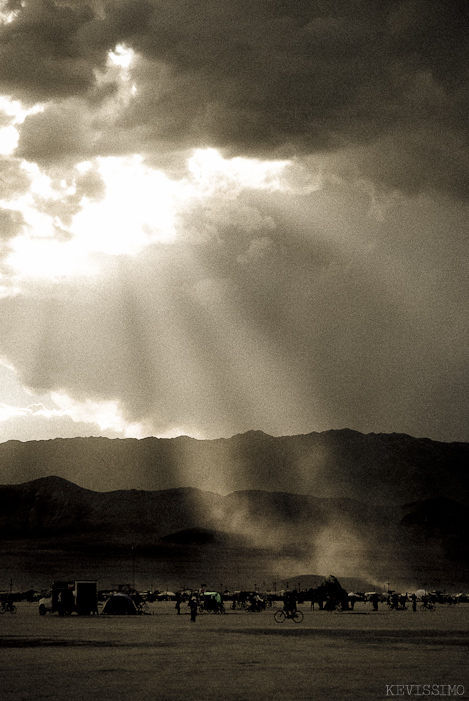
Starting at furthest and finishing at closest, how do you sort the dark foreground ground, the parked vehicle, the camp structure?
the camp structure, the parked vehicle, the dark foreground ground

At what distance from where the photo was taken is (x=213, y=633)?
68.4 meters

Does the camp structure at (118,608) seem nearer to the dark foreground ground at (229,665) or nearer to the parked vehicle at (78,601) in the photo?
the parked vehicle at (78,601)

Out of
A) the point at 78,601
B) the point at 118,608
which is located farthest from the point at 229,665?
the point at 118,608

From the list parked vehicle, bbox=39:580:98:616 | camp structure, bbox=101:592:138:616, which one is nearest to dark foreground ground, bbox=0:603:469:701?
parked vehicle, bbox=39:580:98:616

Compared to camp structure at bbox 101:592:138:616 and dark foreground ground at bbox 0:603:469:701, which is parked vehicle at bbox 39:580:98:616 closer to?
camp structure at bbox 101:592:138:616

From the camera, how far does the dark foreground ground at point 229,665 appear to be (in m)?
31.4

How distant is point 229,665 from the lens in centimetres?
4150

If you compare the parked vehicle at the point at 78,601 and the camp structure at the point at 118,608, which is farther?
the camp structure at the point at 118,608

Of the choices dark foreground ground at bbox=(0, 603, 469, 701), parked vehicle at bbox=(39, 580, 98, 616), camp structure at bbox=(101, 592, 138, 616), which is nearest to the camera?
dark foreground ground at bbox=(0, 603, 469, 701)

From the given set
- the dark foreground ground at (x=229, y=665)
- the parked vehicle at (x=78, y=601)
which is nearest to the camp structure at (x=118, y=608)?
the parked vehicle at (x=78, y=601)

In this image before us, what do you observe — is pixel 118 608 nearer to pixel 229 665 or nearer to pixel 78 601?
pixel 78 601

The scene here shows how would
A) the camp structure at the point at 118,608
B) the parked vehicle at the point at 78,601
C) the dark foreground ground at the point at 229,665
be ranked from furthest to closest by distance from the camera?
the camp structure at the point at 118,608, the parked vehicle at the point at 78,601, the dark foreground ground at the point at 229,665

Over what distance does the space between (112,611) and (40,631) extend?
43.6 m

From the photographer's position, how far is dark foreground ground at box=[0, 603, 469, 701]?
3139 cm
